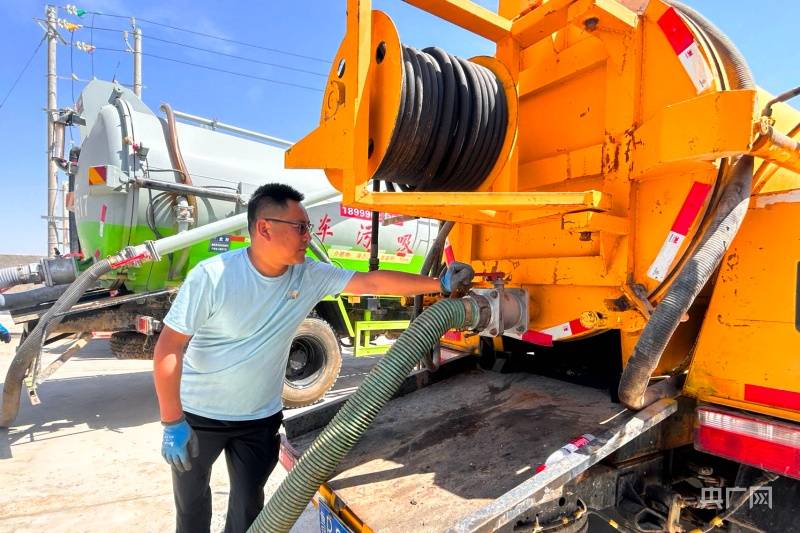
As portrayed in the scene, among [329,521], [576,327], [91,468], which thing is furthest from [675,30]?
[91,468]

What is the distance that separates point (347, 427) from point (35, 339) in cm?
371

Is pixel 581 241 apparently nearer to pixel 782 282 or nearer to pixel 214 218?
pixel 782 282

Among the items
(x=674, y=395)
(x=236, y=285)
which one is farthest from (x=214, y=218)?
(x=674, y=395)

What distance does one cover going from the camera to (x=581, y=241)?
208 cm

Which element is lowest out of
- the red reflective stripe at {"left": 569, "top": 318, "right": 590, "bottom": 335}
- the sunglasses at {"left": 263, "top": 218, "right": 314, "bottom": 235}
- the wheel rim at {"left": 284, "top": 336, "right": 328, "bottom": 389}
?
the wheel rim at {"left": 284, "top": 336, "right": 328, "bottom": 389}

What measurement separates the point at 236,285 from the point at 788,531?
2241mm

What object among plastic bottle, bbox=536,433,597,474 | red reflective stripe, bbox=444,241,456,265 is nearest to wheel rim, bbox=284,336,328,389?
red reflective stripe, bbox=444,241,456,265

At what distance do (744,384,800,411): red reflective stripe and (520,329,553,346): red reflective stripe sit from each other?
30.9 inches

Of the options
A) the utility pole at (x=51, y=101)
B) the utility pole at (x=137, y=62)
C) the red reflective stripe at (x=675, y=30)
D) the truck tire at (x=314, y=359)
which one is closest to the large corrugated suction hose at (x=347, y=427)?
the red reflective stripe at (x=675, y=30)

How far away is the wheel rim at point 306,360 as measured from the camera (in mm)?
5512

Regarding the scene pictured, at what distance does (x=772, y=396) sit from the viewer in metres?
1.67

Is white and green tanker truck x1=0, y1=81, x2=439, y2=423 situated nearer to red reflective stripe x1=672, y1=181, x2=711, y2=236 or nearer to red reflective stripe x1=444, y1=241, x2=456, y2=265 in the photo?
red reflective stripe x1=444, y1=241, x2=456, y2=265

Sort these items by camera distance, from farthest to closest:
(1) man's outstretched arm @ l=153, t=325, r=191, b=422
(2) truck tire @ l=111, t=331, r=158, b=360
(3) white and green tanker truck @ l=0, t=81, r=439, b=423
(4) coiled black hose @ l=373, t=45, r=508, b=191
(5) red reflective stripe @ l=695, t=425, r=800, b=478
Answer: (2) truck tire @ l=111, t=331, r=158, b=360 < (3) white and green tanker truck @ l=0, t=81, r=439, b=423 < (1) man's outstretched arm @ l=153, t=325, r=191, b=422 < (4) coiled black hose @ l=373, t=45, r=508, b=191 < (5) red reflective stripe @ l=695, t=425, r=800, b=478

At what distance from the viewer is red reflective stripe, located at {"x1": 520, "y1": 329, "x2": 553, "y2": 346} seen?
7.60ft
